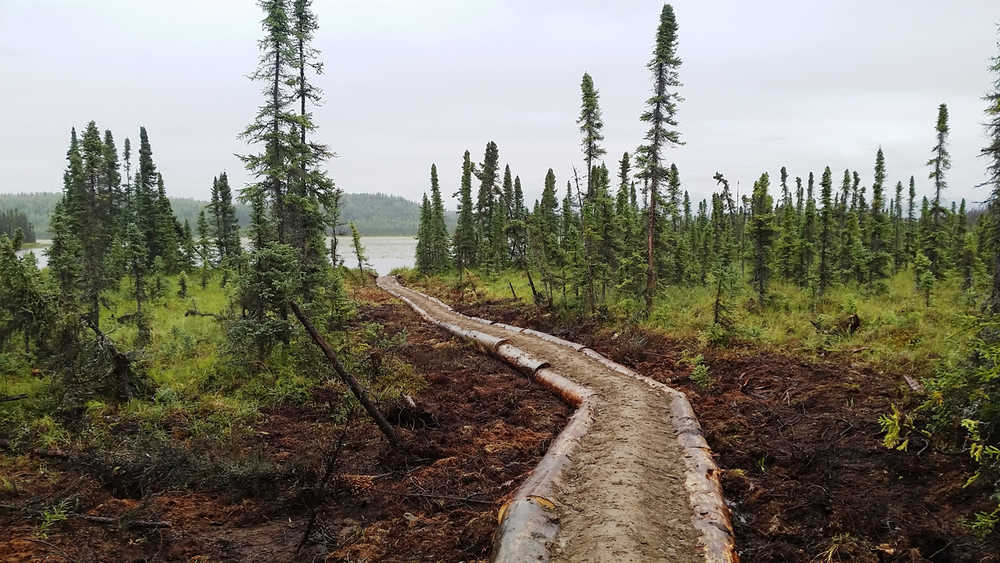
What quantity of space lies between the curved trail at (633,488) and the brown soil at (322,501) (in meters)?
0.83

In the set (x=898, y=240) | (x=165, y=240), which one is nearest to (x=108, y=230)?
(x=165, y=240)

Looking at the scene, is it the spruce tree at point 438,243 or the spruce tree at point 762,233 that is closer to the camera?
the spruce tree at point 762,233

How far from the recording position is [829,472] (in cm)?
644

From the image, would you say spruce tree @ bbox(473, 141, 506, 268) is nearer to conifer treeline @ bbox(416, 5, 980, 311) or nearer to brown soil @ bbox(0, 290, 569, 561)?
conifer treeline @ bbox(416, 5, 980, 311)

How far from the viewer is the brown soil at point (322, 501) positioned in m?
5.09

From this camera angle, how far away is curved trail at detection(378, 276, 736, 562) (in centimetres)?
488

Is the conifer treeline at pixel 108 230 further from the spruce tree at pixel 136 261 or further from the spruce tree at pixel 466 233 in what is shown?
the spruce tree at pixel 466 233

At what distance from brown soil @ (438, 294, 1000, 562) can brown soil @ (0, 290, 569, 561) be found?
313 centimetres

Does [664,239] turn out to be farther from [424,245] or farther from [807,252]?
[424,245]

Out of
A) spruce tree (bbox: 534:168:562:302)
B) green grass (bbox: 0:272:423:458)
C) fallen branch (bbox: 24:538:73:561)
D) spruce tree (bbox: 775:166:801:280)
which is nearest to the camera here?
fallen branch (bbox: 24:538:73:561)

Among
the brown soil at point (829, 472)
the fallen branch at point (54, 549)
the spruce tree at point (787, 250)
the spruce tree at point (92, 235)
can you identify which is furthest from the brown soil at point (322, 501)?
the spruce tree at point (787, 250)

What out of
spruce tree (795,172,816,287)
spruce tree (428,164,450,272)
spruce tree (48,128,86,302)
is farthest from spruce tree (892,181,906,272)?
spruce tree (48,128,86,302)

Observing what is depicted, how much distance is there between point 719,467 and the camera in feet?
24.0

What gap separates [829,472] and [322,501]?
6.98m
